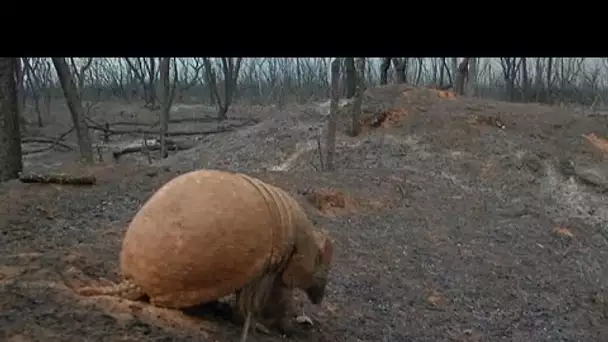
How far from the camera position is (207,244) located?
5.01m

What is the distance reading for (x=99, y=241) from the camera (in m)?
6.93

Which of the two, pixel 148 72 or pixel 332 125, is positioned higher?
pixel 148 72

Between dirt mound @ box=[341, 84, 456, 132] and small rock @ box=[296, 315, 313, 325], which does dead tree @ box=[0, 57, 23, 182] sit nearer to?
small rock @ box=[296, 315, 313, 325]

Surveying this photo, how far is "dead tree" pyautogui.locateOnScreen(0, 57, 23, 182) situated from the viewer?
8945 mm

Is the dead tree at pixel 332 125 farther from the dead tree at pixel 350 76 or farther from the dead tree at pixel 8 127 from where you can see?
the dead tree at pixel 8 127

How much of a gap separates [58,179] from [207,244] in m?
4.29

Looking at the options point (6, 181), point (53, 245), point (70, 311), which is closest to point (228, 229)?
point (70, 311)

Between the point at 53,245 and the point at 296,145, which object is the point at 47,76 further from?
the point at 53,245

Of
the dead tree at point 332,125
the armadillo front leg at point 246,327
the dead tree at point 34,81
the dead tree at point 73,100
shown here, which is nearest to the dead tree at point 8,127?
the dead tree at point 73,100

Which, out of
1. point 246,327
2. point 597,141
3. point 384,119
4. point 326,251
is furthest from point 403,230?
point 597,141

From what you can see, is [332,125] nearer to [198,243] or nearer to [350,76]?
[350,76]

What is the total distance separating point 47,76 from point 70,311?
1155 inches

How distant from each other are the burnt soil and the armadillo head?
0.30 meters

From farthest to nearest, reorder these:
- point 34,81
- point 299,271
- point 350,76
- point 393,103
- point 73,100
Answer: point 34,81 < point 350,76 < point 393,103 < point 73,100 < point 299,271
